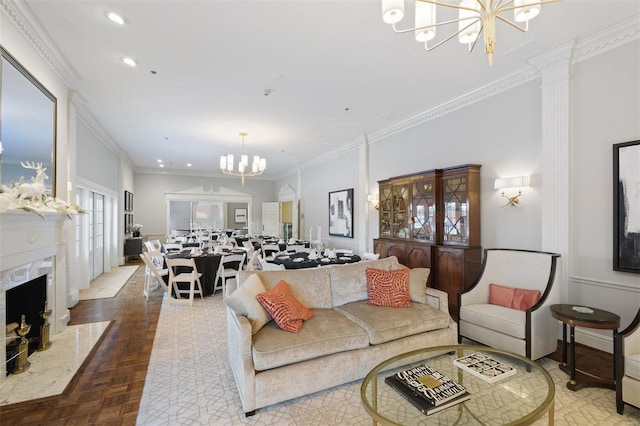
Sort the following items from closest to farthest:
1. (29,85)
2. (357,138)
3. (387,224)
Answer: (29,85) → (387,224) → (357,138)

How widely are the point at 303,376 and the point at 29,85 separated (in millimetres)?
3837

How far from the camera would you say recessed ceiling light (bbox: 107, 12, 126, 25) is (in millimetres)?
2697

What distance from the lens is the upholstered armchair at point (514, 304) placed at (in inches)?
111

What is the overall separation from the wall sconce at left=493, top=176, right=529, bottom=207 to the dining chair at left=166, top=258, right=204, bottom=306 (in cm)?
462

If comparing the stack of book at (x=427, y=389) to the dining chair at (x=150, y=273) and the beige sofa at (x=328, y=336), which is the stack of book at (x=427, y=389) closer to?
the beige sofa at (x=328, y=336)

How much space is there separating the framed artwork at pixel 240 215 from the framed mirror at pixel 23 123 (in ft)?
29.2

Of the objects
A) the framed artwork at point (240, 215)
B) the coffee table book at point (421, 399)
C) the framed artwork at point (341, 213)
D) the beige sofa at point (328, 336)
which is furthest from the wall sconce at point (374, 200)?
the framed artwork at point (240, 215)

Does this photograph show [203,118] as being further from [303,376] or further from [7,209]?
[303,376]

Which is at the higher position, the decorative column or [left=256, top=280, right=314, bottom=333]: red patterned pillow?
the decorative column

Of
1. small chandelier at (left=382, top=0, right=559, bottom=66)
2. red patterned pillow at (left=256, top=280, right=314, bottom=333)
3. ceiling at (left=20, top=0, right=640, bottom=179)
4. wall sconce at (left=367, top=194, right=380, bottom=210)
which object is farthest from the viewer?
wall sconce at (left=367, top=194, right=380, bottom=210)

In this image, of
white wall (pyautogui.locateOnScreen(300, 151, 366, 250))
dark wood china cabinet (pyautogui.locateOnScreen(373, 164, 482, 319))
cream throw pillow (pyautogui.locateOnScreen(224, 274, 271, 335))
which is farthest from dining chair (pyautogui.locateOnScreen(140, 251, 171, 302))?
white wall (pyautogui.locateOnScreen(300, 151, 366, 250))

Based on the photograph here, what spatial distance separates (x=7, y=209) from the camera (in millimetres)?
2330

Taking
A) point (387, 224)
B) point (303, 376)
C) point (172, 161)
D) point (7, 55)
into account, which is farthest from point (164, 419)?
point (172, 161)

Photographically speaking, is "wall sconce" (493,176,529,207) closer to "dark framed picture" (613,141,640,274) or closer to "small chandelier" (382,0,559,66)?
"dark framed picture" (613,141,640,274)
